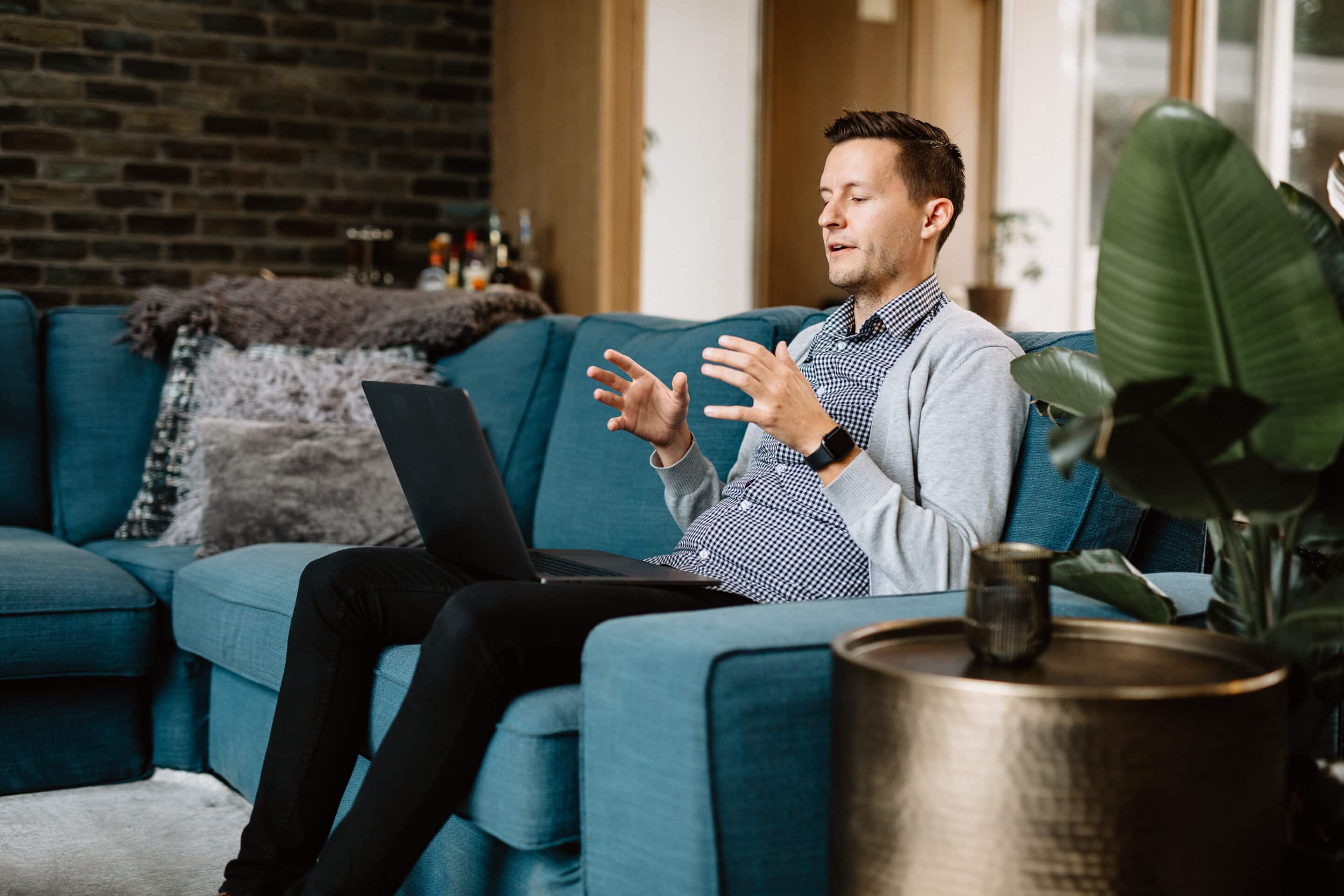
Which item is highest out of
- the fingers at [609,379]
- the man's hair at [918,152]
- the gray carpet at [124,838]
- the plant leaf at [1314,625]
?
the man's hair at [918,152]

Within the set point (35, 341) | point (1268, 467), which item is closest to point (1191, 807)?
point (1268, 467)

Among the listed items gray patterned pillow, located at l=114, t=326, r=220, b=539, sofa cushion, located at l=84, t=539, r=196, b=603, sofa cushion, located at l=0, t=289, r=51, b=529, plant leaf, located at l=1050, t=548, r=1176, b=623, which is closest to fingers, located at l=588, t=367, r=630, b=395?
plant leaf, located at l=1050, t=548, r=1176, b=623

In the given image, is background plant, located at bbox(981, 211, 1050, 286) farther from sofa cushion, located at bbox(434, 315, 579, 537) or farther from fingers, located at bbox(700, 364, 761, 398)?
fingers, located at bbox(700, 364, 761, 398)

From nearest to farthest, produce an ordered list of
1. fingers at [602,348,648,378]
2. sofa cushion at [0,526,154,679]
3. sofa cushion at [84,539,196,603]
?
fingers at [602,348,648,378] → sofa cushion at [0,526,154,679] → sofa cushion at [84,539,196,603]

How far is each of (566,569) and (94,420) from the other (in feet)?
5.66

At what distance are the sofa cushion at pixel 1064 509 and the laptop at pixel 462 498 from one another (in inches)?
16.3

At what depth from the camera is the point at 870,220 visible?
1.89 meters

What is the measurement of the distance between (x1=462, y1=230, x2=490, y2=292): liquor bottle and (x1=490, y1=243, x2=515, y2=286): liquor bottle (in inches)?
1.2

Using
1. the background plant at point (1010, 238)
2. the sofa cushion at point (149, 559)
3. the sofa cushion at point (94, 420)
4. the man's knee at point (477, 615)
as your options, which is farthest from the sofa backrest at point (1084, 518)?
the background plant at point (1010, 238)

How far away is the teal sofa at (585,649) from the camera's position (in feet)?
3.80

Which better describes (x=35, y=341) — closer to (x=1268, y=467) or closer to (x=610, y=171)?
(x=610, y=171)

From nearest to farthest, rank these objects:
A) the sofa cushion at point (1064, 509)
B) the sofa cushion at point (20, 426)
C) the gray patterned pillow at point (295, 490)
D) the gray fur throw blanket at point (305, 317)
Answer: the sofa cushion at point (1064, 509)
the gray patterned pillow at point (295, 490)
the sofa cushion at point (20, 426)
the gray fur throw blanket at point (305, 317)

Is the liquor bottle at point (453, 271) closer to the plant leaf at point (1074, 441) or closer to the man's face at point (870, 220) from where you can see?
the man's face at point (870, 220)

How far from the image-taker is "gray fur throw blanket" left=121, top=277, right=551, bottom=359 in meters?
2.94
